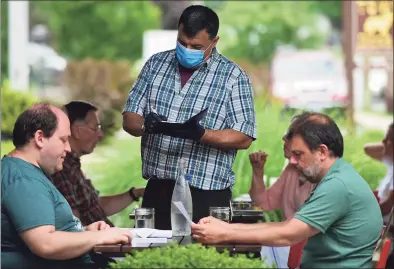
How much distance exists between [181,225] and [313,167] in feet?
2.41

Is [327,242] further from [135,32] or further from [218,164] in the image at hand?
[135,32]

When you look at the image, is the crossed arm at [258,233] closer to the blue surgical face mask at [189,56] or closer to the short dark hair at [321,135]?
the short dark hair at [321,135]

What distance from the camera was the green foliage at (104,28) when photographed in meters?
31.6

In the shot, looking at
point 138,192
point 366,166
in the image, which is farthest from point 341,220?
point 366,166

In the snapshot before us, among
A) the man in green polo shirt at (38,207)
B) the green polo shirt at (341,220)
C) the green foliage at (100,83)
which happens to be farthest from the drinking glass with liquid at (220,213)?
the green foliage at (100,83)

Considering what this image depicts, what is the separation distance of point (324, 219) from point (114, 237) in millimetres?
840

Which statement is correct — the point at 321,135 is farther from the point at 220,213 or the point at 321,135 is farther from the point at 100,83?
the point at 100,83

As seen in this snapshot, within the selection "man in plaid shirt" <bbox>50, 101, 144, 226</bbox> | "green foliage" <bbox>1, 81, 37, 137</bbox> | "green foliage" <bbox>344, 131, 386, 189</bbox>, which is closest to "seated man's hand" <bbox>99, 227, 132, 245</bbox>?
"man in plaid shirt" <bbox>50, 101, 144, 226</bbox>

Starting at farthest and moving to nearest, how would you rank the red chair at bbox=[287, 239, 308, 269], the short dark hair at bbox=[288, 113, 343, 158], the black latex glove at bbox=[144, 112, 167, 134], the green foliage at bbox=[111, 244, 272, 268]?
the black latex glove at bbox=[144, 112, 167, 134] < the red chair at bbox=[287, 239, 308, 269] < the short dark hair at bbox=[288, 113, 343, 158] < the green foliage at bbox=[111, 244, 272, 268]

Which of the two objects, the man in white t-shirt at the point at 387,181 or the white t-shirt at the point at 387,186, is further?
the white t-shirt at the point at 387,186

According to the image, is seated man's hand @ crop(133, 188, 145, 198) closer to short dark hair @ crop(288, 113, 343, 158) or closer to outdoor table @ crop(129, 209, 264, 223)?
outdoor table @ crop(129, 209, 264, 223)

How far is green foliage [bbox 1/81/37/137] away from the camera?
45.1 feet

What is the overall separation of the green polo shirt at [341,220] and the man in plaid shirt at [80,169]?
6.17ft

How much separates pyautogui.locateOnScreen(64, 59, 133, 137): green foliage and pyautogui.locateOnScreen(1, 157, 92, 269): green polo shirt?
34.9 feet
